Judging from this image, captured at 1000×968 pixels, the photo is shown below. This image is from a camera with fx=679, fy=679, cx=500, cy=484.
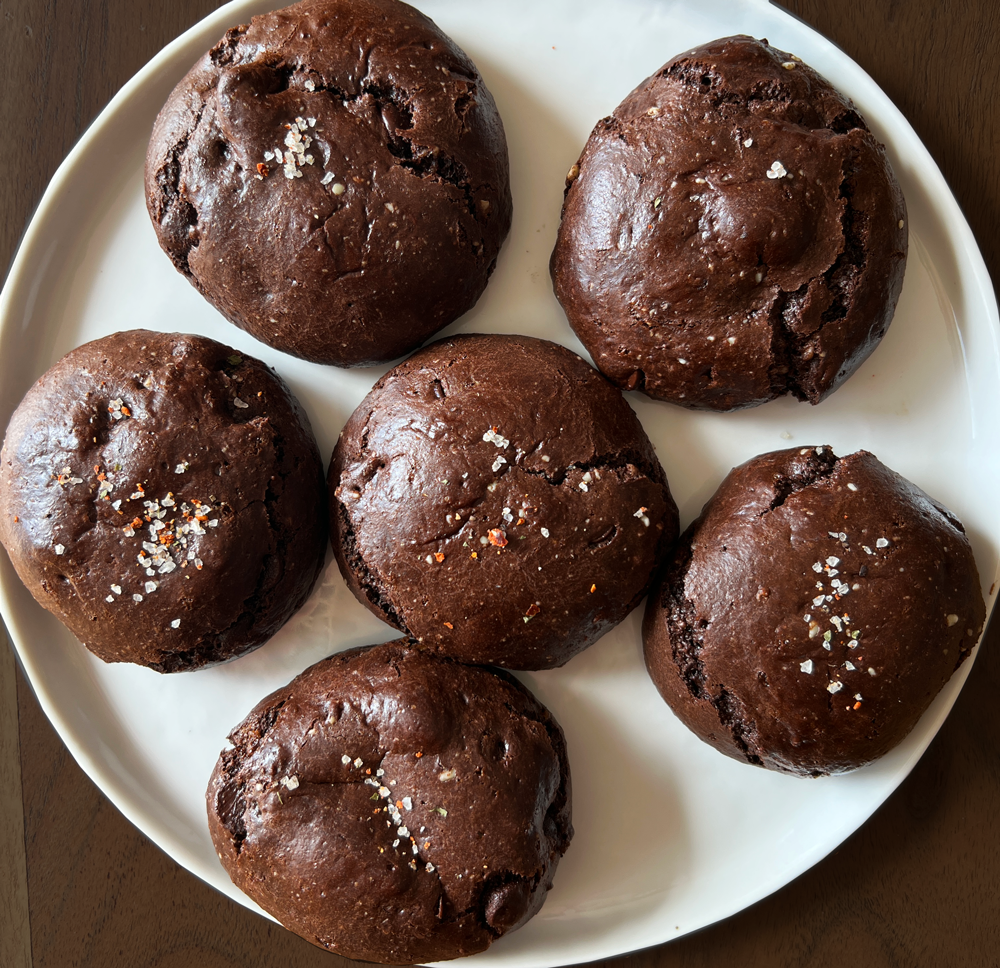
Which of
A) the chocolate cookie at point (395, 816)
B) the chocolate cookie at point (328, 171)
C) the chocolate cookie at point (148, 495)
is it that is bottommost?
the chocolate cookie at point (395, 816)

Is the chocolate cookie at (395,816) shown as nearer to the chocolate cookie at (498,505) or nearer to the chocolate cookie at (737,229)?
the chocolate cookie at (498,505)

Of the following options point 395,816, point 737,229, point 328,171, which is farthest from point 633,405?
point 395,816

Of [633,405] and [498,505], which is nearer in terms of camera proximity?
[498,505]

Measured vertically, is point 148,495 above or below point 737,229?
below

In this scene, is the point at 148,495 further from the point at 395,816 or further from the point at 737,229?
the point at 737,229

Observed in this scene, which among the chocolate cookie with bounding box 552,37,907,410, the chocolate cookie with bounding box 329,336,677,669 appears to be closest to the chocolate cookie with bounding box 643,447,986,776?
the chocolate cookie with bounding box 329,336,677,669

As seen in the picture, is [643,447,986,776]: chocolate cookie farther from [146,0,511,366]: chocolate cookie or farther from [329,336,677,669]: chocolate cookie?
[146,0,511,366]: chocolate cookie

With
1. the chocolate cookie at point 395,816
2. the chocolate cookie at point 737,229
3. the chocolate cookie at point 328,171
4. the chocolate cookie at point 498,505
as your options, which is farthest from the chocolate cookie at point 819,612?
the chocolate cookie at point 328,171
